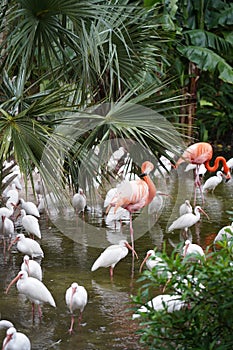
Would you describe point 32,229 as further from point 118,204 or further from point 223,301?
point 223,301

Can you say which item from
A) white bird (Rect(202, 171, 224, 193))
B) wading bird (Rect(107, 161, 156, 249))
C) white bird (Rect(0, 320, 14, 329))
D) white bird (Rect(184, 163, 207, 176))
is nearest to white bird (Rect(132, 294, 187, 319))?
white bird (Rect(0, 320, 14, 329))

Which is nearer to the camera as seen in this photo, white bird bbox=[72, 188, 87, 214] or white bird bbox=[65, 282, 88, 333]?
white bird bbox=[65, 282, 88, 333]

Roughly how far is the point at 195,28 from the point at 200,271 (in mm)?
12911

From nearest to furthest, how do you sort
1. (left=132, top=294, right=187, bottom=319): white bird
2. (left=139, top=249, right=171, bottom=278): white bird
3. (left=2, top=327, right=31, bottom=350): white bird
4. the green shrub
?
the green shrub < (left=139, top=249, right=171, bottom=278): white bird < (left=132, top=294, right=187, bottom=319): white bird < (left=2, top=327, right=31, bottom=350): white bird

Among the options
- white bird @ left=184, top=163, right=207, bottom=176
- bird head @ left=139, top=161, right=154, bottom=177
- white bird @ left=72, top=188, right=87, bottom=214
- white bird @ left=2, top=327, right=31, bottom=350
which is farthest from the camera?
white bird @ left=184, top=163, right=207, bottom=176

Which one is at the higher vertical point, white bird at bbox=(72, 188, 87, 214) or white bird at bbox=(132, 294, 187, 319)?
white bird at bbox=(132, 294, 187, 319)

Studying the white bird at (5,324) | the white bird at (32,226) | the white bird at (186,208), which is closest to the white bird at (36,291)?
the white bird at (5,324)

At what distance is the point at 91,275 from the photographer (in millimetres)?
7410

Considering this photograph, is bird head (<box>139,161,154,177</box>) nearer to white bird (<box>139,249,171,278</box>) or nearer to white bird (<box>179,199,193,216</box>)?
white bird (<box>139,249,171,278</box>)

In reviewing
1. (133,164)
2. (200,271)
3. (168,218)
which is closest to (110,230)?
(168,218)

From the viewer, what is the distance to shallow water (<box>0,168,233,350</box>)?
18.6 ft

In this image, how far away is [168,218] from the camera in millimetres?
10148

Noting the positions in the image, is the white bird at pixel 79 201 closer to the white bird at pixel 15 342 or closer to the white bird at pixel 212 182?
the white bird at pixel 212 182

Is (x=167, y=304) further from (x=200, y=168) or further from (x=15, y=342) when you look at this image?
(x=200, y=168)
